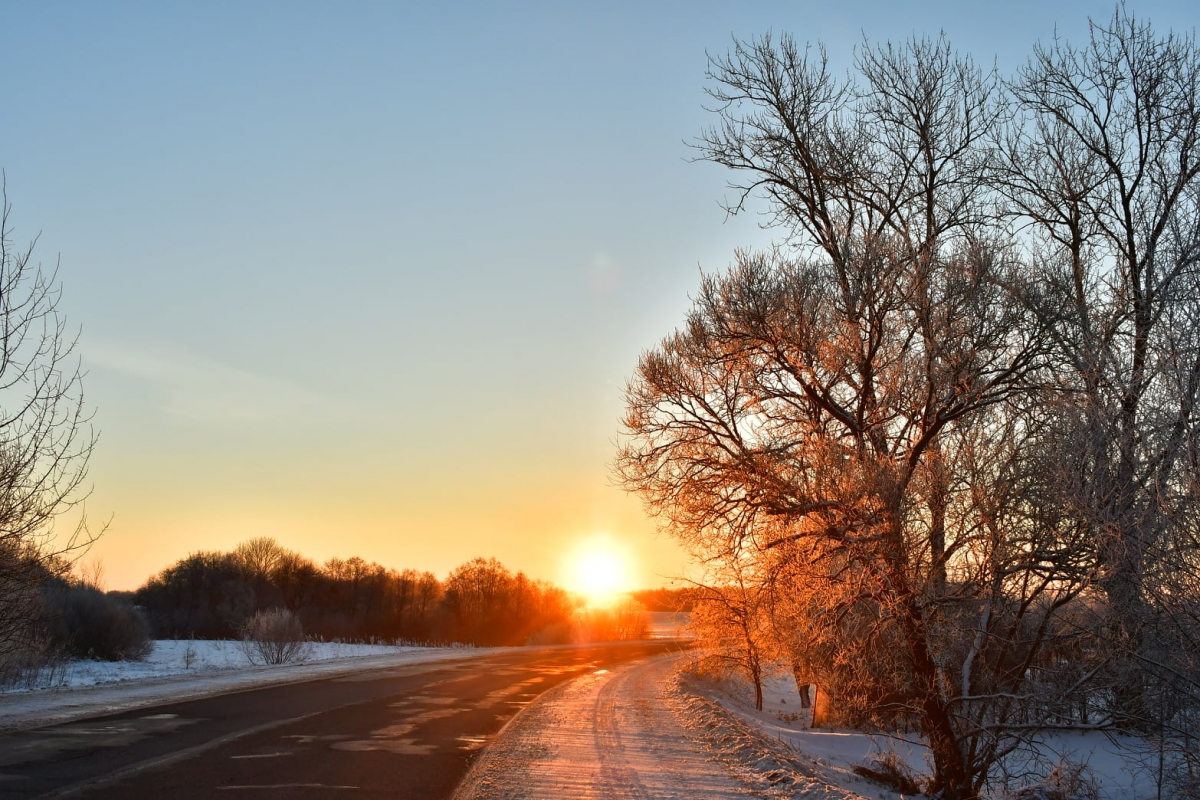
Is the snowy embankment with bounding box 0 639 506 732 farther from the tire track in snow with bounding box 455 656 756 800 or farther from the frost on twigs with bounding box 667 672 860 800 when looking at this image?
the frost on twigs with bounding box 667 672 860 800

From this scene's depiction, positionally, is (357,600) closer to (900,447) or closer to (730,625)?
(730,625)

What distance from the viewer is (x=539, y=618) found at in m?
80.1

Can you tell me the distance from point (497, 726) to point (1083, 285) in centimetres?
1195

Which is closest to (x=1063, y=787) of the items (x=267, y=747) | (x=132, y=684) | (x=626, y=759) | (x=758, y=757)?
(x=758, y=757)

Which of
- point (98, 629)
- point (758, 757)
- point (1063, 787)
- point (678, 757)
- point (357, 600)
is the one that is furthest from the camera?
point (357, 600)

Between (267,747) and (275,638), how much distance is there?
2032 centimetres

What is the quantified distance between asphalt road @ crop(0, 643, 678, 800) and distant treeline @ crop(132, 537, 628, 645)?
4767cm

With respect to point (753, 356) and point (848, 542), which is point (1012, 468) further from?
point (753, 356)

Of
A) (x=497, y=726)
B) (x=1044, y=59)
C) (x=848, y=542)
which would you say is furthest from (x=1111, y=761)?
(x=1044, y=59)

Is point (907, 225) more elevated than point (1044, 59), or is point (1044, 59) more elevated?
point (1044, 59)

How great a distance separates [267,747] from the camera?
10227 millimetres

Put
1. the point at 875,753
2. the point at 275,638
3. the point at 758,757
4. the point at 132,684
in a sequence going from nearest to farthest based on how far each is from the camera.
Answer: the point at 758,757
the point at 875,753
the point at 132,684
the point at 275,638

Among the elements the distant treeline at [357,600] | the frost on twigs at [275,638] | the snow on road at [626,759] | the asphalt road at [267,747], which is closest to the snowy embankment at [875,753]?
the snow on road at [626,759]

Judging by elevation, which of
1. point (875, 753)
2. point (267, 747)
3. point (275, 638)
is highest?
point (275, 638)
